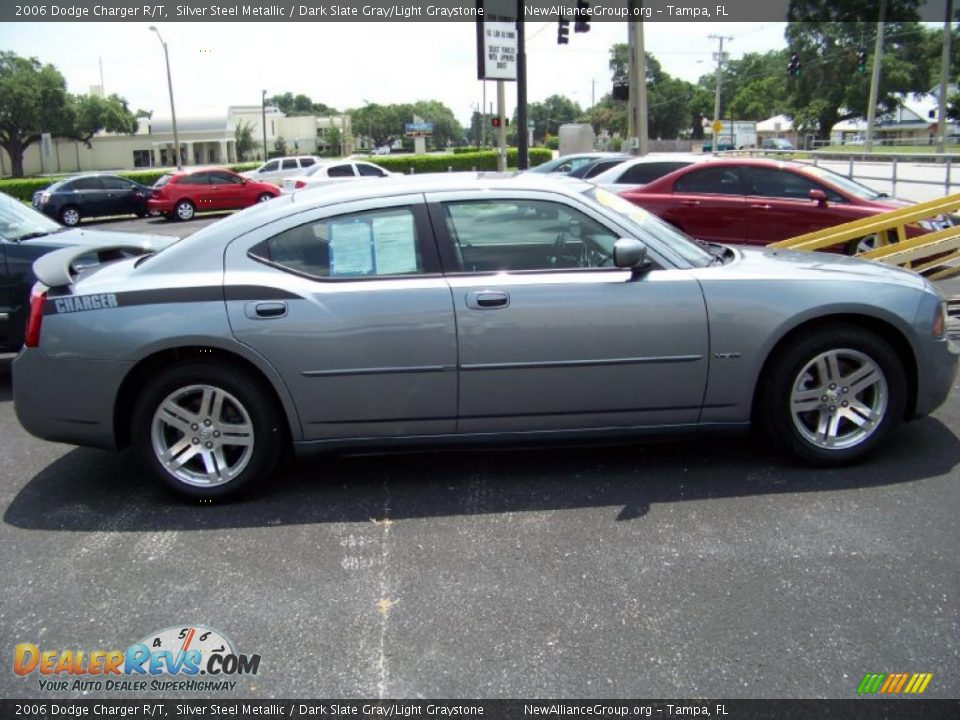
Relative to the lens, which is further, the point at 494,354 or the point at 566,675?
the point at 494,354

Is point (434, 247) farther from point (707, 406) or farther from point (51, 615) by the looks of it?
point (51, 615)

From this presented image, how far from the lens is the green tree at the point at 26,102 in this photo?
61.3 m

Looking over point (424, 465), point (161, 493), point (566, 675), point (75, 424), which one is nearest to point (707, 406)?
point (424, 465)

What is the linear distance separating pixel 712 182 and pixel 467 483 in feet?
24.6

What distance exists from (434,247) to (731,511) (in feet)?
6.10

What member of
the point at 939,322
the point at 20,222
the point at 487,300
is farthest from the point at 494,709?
the point at 20,222

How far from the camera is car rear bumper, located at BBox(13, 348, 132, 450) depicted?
3.93m

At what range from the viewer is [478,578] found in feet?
10.7

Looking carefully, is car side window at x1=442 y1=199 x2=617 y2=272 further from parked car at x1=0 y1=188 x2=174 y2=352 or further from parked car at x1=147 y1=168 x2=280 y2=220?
parked car at x1=147 y1=168 x2=280 y2=220

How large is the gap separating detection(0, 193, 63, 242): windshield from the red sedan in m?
6.56

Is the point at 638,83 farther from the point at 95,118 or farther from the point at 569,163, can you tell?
the point at 95,118

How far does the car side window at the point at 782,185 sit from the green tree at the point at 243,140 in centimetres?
8080

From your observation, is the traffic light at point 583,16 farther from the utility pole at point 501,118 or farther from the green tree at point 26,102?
the green tree at point 26,102

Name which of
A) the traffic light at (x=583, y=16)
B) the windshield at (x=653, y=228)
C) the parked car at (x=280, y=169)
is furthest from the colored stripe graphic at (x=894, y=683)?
the parked car at (x=280, y=169)
